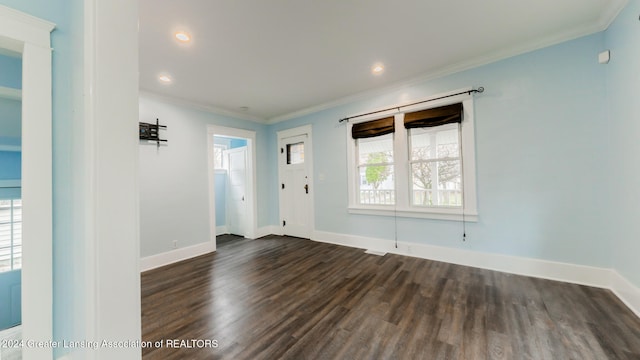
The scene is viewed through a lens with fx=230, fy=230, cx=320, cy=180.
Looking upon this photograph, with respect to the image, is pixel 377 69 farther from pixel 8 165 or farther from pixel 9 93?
pixel 8 165

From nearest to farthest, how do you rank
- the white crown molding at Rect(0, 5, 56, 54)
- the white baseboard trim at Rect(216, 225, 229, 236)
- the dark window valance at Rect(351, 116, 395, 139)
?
the white crown molding at Rect(0, 5, 56, 54), the dark window valance at Rect(351, 116, 395, 139), the white baseboard trim at Rect(216, 225, 229, 236)

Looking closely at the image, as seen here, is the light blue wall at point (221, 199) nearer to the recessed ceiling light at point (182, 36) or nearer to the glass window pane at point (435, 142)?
the recessed ceiling light at point (182, 36)

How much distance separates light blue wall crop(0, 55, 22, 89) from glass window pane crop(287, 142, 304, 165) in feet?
12.5

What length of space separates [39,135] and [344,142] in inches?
140

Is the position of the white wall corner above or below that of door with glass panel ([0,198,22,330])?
below

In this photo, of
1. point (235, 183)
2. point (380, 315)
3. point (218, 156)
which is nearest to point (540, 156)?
point (380, 315)

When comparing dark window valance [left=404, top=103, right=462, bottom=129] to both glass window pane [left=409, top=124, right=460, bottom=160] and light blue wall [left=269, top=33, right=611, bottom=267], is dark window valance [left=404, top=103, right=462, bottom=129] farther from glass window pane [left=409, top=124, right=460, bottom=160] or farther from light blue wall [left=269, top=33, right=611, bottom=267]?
light blue wall [left=269, top=33, right=611, bottom=267]

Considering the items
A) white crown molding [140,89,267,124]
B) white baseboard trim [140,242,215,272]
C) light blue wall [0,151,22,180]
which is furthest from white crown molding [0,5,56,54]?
white baseboard trim [140,242,215,272]

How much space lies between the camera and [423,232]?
10.8ft

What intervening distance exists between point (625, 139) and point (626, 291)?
4.34 ft

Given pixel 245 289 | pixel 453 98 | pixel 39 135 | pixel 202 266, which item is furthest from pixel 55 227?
pixel 453 98

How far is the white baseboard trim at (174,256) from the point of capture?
3.22m

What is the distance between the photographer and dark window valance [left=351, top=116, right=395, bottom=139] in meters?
3.56

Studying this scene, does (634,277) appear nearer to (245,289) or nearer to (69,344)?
(245,289)
